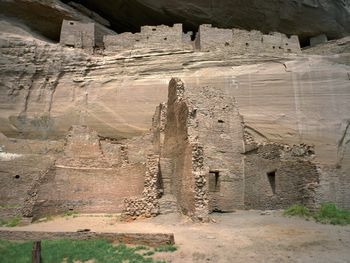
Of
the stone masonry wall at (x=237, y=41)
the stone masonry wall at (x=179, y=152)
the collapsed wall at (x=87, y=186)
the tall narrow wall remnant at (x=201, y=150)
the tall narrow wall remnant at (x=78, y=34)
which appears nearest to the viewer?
the tall narrow wall remnant at (x=201, y=150)

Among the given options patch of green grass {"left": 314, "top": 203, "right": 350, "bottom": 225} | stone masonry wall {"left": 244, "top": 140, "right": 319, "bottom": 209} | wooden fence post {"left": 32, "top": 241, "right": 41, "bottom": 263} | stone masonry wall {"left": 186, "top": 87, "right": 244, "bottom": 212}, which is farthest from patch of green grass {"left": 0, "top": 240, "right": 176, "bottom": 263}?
stone masonry wall {"left": 244, "top": 140, "right": 319, "bottom": 209}

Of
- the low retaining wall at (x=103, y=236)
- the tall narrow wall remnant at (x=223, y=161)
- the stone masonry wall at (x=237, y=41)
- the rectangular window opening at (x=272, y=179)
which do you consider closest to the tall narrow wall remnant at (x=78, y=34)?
the stone masonry wall at (x=237, y=41)

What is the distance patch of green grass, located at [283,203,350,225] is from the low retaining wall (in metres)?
4.56

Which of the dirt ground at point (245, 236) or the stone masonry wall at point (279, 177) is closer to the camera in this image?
the dirt ground at point (245, 236)

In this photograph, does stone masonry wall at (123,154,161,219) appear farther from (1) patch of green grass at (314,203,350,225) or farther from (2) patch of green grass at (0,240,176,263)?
(1) patch of green grass at (314,203,350,225)

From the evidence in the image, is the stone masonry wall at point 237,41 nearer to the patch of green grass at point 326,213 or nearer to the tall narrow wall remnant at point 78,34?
the tall narrow wall remnant at point 78,34

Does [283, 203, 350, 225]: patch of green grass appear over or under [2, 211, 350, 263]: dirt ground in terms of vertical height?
over

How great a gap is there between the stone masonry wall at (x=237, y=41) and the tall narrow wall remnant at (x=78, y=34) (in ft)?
18.1

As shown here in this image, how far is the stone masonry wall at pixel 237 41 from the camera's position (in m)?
20.4

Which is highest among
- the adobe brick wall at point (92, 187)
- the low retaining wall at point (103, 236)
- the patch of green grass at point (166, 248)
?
the adobe brick wall at point (92, 187)

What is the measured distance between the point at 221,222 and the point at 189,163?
182 centimetres

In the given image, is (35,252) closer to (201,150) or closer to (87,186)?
(201,150)

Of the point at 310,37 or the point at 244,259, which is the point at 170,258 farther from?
the point at 310,37

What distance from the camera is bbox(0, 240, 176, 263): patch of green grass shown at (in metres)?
8.09
